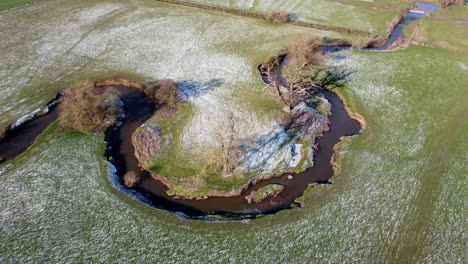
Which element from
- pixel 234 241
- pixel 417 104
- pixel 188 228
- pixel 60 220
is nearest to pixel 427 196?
pixel 417 104

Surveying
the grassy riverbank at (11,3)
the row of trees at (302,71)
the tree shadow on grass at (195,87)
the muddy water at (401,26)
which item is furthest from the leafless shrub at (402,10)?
the grassy riverbank at (11,3)

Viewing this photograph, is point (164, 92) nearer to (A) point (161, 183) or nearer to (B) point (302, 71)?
(A) point (161, 183)

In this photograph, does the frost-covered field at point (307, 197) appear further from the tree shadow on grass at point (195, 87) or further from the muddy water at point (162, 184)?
the tree shadow on grass at point (195, 87)

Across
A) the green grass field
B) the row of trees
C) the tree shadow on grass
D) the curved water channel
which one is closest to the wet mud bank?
the curved water channel

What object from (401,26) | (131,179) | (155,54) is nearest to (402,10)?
(401,26)

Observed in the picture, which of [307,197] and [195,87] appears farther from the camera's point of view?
[195,87]
